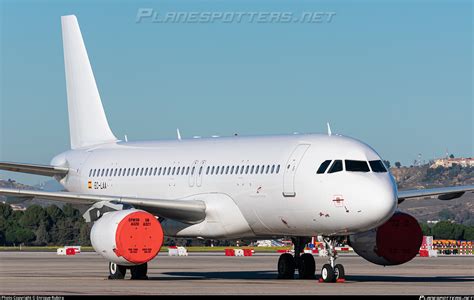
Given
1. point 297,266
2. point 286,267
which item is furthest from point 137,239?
point 297,266

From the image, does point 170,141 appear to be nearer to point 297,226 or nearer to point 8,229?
point 297,226

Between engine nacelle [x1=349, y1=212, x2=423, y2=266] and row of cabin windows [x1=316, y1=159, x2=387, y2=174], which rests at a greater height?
row of cabin windows [x1=316, y1=159, x2=387, y2=174]

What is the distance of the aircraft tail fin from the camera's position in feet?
175

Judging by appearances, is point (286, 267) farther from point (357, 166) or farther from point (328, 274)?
point (357, 166)

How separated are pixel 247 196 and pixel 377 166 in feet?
16.9

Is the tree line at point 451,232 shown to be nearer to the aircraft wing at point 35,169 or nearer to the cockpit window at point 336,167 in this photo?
the aircraft wing at point 35,169

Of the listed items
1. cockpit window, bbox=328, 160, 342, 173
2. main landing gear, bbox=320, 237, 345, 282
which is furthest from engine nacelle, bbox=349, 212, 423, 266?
cockpit window, bbox=328, 160, 342, 173

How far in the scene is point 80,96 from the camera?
54.4 meters

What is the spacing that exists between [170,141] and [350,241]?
31.4 feet

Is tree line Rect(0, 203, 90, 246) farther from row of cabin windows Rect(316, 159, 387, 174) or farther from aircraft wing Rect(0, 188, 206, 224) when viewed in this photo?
row of cabin windows Rect(316, 159, 387, 174)

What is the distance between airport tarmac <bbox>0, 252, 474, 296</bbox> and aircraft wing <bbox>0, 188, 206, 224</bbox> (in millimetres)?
2304

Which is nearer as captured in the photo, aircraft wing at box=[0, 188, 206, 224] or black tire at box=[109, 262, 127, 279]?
aircraft wing at box=[0, 188, 206, 224]

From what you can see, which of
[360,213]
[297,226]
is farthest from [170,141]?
[360,213]

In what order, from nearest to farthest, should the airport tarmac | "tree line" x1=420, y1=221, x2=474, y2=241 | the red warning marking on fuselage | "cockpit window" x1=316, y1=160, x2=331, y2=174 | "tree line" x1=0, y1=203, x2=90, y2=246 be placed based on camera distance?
the airport tarmac → the red warning marking on fuselage → "cockpit window" x1=316, y1=160, x2=331, y2=174 → "tree line" x1=0, y1=203, x2=90, y2=246 → "tree line" x1=420, y1=221, x2=474, y2=241
